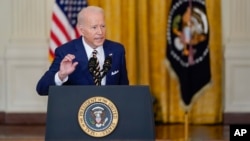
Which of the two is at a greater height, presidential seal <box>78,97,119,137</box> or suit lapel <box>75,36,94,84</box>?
suit lapel <box>75,36,94,84</box>

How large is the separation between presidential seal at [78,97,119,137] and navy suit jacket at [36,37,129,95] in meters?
0.54

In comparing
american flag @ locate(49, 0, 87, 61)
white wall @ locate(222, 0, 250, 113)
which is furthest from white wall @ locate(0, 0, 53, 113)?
white wall @ locate(222, 0, 250, 113)

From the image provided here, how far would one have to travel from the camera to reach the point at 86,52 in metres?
3.89

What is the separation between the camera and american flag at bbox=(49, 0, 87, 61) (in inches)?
314

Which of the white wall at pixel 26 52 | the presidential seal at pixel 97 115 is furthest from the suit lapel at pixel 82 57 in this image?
the white wall at pixel 26 52

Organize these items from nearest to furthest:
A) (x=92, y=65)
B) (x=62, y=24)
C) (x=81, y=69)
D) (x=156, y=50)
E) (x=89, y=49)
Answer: (x=92, y=65)
(x=81, y=69)
(x=89, y=49)
(x=62, y=24)
(x=156, y=50)

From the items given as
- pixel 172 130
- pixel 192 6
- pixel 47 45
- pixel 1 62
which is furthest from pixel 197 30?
pixel 1 62

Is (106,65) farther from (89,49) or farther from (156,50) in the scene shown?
(156,50)

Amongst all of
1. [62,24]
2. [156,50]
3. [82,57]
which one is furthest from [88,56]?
[156,50]

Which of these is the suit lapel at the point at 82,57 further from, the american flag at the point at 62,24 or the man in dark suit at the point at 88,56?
the american flag at the point at 62,24

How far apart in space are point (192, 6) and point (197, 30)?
0.31 meters

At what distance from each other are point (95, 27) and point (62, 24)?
4.26 m

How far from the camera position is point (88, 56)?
384 centimetres

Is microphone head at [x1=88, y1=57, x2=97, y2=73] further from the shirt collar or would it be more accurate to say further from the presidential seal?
the presidential seal
